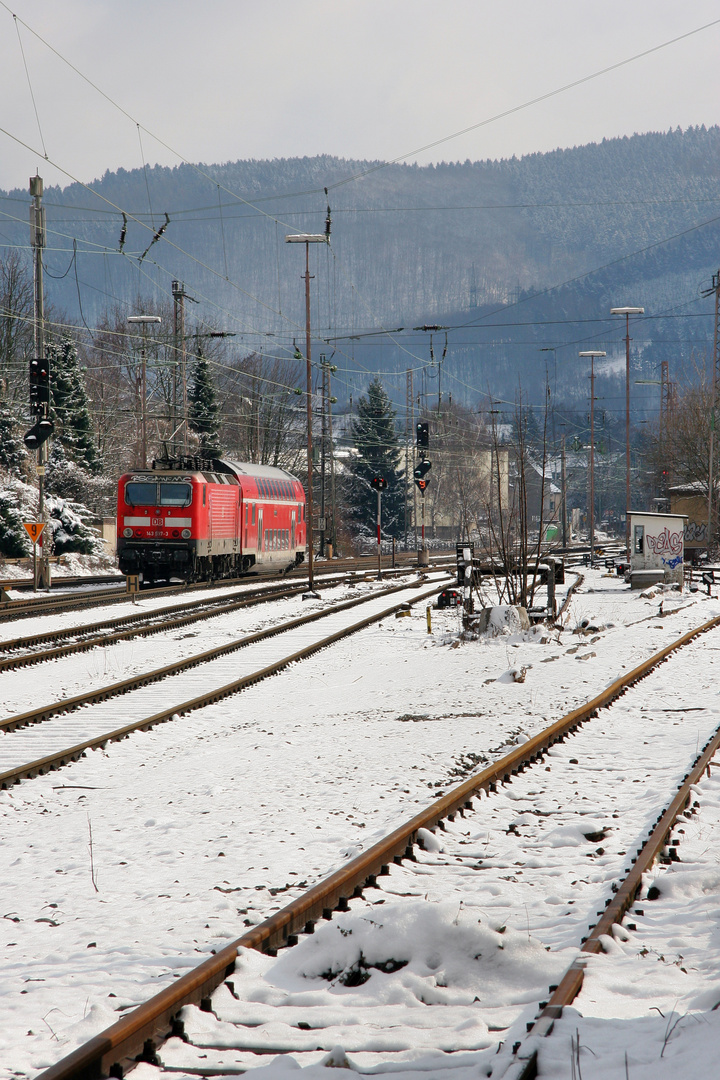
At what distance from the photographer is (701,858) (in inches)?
247

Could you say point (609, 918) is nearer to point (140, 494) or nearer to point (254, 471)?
point (140, 494)

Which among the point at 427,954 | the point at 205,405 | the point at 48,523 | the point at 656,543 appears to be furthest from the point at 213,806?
the point at 205,405

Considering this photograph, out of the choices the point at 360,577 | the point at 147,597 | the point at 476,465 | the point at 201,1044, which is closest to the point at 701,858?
the point at 201,1044

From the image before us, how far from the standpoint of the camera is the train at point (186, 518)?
26703mm

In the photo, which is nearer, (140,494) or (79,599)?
(79,599)

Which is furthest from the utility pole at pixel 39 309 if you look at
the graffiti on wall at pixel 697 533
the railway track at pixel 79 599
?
the graffiti on wall at pixel 697 533

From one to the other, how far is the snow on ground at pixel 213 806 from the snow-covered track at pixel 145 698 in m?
0.21

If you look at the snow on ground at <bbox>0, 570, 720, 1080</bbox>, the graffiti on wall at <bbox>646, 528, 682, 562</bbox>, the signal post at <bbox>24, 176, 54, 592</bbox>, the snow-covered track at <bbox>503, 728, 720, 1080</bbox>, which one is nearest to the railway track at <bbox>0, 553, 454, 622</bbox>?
the signal post at <bbox>24, 176, 54, 592</bbox>

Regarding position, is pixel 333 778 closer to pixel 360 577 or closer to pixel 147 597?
pixel 147 597

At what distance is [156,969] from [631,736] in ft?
21.3

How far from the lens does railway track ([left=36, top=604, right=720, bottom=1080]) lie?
3.89m

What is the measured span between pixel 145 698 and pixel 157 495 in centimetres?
1477

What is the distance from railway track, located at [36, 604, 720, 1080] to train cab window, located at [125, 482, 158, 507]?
2042cm

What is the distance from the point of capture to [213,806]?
7789 mm
